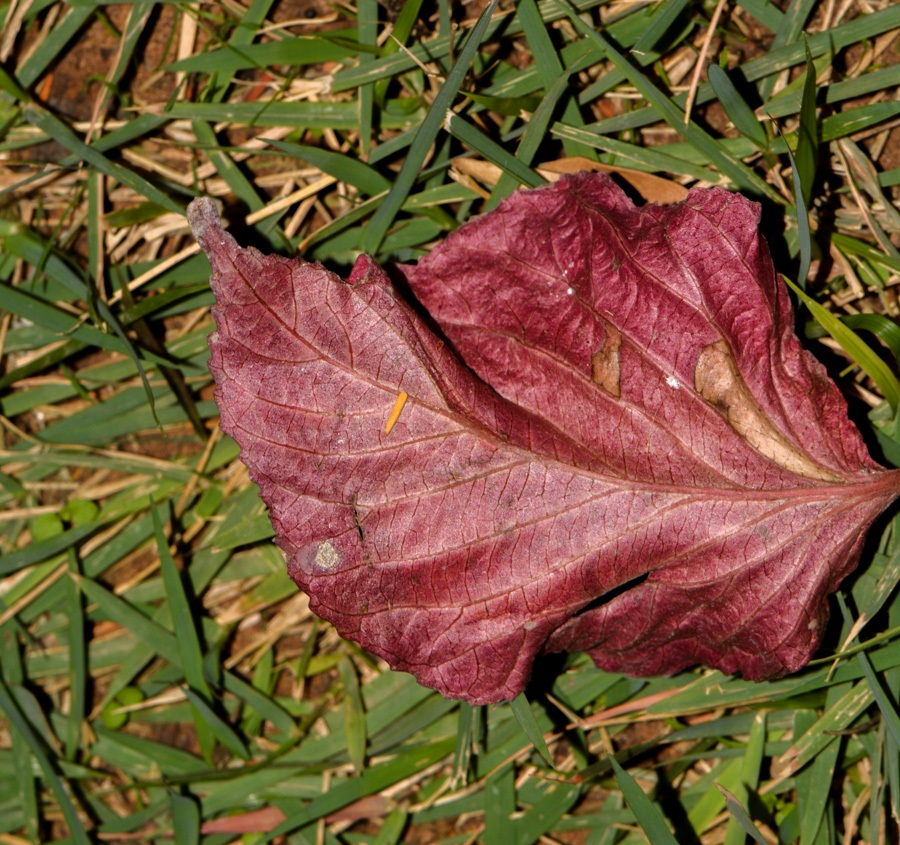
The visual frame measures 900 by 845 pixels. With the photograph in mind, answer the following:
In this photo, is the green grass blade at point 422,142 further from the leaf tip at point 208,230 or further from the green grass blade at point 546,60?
the leaf tip at point 208,230

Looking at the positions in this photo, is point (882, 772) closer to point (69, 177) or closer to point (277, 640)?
point (277, 640)

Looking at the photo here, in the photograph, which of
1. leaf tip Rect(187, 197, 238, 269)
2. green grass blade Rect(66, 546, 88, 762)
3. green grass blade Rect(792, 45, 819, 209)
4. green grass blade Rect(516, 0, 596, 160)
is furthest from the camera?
green grass blade Rect(66, 546, 88, 762)

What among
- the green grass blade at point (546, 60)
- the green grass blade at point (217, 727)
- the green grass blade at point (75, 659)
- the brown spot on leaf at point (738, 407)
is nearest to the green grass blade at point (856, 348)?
the brown spot on leaf at point (738, 407)

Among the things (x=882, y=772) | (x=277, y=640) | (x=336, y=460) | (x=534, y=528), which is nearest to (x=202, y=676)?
(x=277, y=640)

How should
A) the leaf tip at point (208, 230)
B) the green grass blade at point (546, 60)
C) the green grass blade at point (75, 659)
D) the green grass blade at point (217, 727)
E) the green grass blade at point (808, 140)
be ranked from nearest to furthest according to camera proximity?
1. the leaf tip at point (208, 230)
2. the green grass blade at point (808, 140)
3. the green grass blade at point (546, 60)
4. the green grass blade at point (217, 727)
5. the green grass blade at point (75, 659)

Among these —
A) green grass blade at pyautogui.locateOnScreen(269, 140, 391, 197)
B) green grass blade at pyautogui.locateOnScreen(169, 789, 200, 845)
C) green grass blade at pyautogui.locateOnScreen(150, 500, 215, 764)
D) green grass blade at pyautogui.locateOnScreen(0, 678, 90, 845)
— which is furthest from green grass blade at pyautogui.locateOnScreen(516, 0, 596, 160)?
green grass blade at pyautogui.locateOnScreen(0, 678, 90, 845)

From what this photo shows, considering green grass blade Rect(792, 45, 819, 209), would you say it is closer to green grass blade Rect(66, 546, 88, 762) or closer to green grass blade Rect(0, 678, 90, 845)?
green grass blade Rect(66, 546, 88, 762)
